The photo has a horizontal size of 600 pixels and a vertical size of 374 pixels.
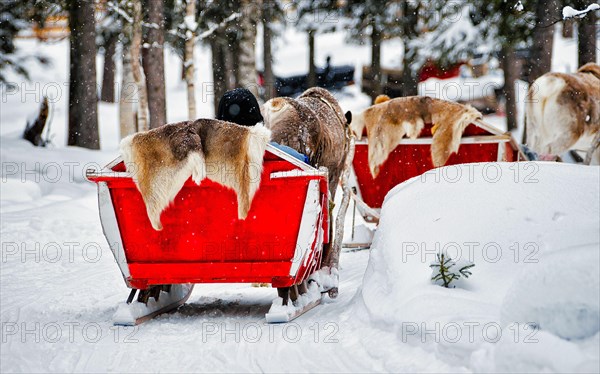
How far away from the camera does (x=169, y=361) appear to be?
4.70m

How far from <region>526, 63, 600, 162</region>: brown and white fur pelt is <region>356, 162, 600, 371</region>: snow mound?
5.99 m

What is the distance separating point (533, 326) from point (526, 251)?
27.5 inches

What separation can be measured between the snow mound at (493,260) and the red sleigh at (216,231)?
0.61 m

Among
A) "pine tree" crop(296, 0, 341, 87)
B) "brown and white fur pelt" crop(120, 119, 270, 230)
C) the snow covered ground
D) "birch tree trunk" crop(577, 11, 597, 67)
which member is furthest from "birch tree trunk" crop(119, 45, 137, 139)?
"brown and white fur pelt" crop(120, 119, 270, 230)

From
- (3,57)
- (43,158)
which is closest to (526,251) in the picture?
(43,158)

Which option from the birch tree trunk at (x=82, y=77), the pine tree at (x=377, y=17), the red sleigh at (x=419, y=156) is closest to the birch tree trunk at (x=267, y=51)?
the pine tree at (x=377, y=17)

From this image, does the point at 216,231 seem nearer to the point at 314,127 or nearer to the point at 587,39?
the point at 314,127

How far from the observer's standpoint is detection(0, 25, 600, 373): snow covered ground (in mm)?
3941

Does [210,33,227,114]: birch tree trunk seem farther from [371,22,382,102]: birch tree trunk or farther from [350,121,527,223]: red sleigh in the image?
[350,121,527,223]: red sleigh

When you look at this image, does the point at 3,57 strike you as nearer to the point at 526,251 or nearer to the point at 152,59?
the point at 152,59

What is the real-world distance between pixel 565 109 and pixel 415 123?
9.84ft

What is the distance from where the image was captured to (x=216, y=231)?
565 centimetres

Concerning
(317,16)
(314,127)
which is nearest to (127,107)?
(317,16)

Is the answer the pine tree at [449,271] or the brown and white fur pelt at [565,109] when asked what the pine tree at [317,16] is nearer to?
the brown and white fur pelt at [565,109]
